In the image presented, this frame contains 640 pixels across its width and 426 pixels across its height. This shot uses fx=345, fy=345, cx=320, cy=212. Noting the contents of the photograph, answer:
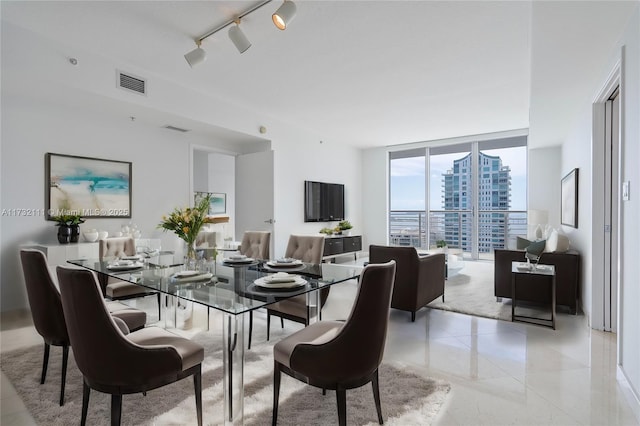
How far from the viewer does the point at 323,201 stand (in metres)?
6.97

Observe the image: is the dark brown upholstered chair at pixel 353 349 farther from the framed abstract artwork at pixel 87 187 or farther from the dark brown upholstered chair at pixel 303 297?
the framed abstract artwork at pixel 87 187

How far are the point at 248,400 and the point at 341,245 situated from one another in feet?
16.5

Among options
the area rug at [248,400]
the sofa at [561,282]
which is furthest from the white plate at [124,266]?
the sofa at [561,282]

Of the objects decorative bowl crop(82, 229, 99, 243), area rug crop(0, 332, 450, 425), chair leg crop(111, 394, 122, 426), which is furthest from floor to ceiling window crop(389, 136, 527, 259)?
chair leg crop(111, 394, 122, 426)

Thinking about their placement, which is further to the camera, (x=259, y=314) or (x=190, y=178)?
(x=190, y=178)

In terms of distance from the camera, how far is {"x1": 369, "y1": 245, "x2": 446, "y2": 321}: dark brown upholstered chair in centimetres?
331

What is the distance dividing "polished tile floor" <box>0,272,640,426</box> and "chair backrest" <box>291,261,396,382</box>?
622mm

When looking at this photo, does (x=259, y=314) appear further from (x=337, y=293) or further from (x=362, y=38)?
(x=362, y=38)

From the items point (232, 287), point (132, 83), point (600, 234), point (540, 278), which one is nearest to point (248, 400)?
point (232, 287)

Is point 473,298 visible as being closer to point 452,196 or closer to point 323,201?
point 323,201

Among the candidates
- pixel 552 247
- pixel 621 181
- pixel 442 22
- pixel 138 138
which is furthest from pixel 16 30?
pixel 552 247

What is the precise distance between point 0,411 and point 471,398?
259 cm

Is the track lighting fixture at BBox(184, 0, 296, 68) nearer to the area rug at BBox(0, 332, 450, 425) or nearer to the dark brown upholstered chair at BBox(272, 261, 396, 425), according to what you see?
the dark brown upholstered chair at BBox(272, 261, 396, 425)

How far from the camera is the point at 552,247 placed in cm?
387
